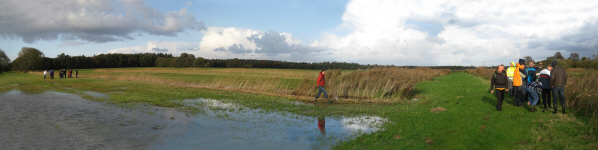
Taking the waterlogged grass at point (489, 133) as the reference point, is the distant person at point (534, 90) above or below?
above

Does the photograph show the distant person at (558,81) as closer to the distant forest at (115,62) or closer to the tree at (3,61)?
the distant forest at (115,62)

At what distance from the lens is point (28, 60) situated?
106m

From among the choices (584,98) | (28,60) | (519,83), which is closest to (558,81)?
(584,98)

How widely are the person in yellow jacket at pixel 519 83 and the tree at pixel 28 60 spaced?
141 m

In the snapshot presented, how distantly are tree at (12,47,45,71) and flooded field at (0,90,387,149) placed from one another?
407 feet

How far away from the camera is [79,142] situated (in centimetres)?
835

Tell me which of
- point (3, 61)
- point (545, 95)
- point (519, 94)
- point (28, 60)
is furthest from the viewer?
point (28, 60)

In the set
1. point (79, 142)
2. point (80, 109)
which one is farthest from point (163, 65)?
point (79, 142)

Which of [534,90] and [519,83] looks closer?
[534,90]

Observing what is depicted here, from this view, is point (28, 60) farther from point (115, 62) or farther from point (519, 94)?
point (519, 94)

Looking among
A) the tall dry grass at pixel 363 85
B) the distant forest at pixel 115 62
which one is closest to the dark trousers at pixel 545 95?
the tall dry grass at pixel 363 85

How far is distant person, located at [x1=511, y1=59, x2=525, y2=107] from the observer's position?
1137 centimetres

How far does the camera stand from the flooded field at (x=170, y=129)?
823 centimetres

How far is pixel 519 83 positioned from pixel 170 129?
1312 cm
